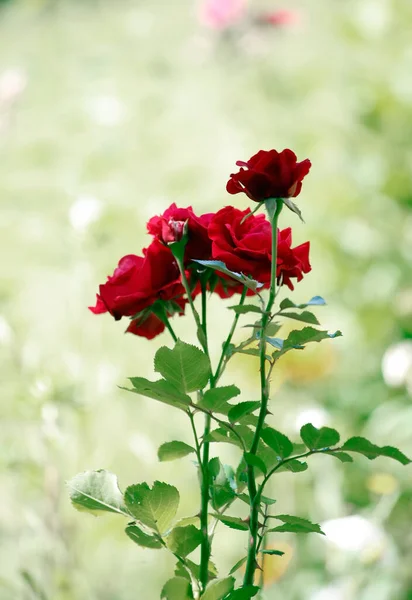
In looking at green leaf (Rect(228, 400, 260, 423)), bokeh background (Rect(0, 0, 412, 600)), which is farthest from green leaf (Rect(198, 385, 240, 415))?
bokeh background (Rect(0, 0, 412, 600))

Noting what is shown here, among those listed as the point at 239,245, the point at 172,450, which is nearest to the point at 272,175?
the point at 239,245

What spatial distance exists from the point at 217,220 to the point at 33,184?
5.44 feet

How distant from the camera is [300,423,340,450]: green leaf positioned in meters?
0.34

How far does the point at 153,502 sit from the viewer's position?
1.10 feet

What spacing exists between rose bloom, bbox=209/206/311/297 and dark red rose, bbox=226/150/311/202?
2 centimetres

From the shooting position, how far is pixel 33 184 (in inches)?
75.4

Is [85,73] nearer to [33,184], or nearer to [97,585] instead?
[33,184]

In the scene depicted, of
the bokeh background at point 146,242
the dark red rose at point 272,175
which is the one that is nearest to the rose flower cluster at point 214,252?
the dark red rose at point 272,175

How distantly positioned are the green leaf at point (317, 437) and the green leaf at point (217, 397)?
44 millimetres

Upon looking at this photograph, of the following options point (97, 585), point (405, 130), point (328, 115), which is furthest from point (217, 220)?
point (328, 115)

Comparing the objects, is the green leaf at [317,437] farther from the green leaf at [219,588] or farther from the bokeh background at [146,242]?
the bokeh background at [146,242]

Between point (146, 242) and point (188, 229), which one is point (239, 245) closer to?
point (188, 229)

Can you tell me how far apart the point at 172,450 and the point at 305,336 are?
0.09 meters

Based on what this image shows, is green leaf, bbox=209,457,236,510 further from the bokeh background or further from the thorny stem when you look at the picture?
the bokeh background
